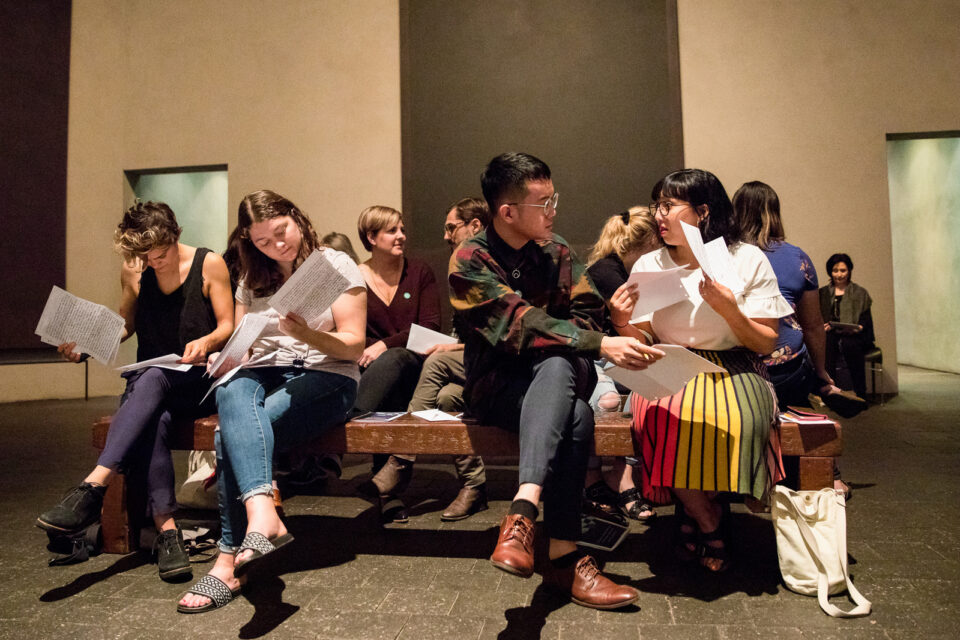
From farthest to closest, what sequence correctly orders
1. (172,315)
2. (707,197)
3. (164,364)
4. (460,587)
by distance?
1. (172,315)
2. (164,364)
3. (707,197)
4. (460,587)

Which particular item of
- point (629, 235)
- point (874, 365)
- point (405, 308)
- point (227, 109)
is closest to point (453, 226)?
point (405, 308)

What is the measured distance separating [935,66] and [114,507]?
23.5ft

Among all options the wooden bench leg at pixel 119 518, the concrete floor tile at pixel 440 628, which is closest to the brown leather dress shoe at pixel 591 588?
the concrete floor tile at pixel 440 628

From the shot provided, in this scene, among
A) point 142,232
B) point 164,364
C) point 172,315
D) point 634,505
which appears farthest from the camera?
point 634,505

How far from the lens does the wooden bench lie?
220 centimetres

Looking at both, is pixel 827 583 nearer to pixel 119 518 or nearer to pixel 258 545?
pixel 258 545

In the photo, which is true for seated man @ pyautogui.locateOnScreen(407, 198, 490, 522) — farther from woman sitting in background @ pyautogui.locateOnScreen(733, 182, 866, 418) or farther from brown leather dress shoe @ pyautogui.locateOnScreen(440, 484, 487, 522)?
woman sitting in background @ pyautogui.locateOnScreen(733, 182, 866, 418)

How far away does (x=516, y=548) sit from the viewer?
1729mm

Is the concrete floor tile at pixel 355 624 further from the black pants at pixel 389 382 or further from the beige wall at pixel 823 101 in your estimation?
the beige wall at pixel 823 101

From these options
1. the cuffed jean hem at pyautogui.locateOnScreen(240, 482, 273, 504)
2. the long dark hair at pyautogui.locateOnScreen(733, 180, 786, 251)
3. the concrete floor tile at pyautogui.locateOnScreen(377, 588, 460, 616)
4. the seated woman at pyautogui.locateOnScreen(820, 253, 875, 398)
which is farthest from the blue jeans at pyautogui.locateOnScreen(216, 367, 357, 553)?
the seated woman at pyautogui.locateOnScreen(820, 253, 875, 398)

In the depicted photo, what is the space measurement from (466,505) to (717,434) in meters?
1.30

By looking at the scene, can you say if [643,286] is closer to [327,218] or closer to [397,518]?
[397,518]

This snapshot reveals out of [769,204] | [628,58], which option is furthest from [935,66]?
[769,204]

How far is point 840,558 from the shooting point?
202 cm
